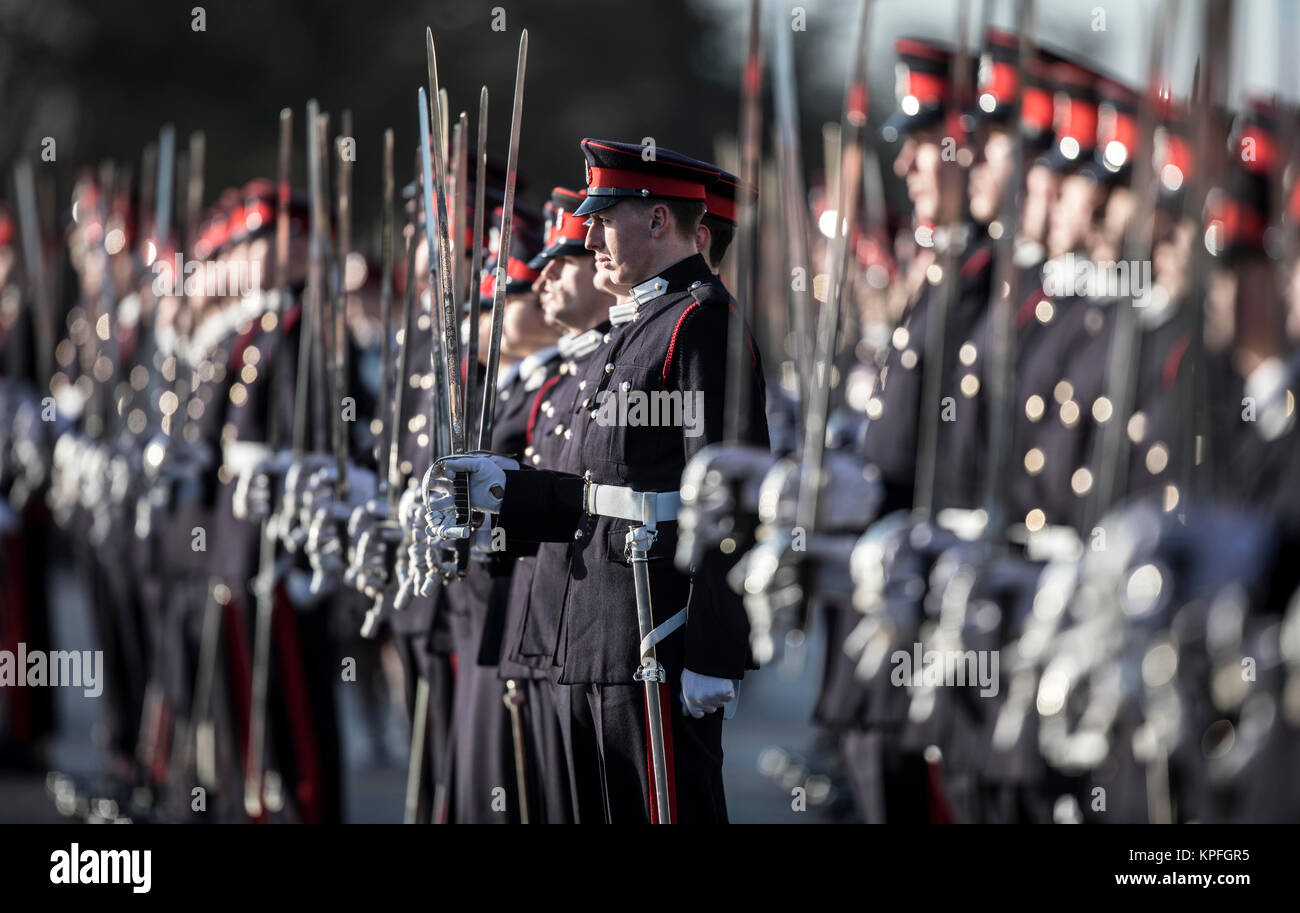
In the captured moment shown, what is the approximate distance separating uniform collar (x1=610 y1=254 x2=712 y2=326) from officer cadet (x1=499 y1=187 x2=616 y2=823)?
23cm

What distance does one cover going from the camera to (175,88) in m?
18.9

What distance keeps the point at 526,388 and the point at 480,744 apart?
93 centimetres

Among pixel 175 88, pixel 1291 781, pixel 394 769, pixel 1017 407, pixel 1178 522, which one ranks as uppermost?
pixel 175 88

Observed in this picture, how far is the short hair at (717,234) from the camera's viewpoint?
174 inches

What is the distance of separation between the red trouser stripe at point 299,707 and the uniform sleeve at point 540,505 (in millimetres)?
2426

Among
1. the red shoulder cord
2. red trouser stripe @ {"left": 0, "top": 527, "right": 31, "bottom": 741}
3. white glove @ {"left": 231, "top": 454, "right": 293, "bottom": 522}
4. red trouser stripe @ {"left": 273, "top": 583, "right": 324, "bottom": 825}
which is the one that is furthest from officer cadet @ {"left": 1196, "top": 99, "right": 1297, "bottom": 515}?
red trouser stripe @ {"left": 0, "top": 527, "right": 31, "bottom": 741}

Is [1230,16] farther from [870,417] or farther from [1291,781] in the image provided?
[870,417]

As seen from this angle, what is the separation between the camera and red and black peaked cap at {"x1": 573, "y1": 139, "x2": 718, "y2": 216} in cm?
423

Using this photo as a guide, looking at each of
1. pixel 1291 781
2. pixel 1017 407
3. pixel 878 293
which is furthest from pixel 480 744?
pixel 878 293

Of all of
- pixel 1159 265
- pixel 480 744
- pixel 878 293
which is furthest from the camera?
pixel 878 293

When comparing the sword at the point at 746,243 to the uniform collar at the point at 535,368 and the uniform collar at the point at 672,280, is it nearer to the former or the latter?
the uniform collar at the point at 672,280

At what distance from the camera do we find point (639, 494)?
161 inches

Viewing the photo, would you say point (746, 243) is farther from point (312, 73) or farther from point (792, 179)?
point (312, 73)

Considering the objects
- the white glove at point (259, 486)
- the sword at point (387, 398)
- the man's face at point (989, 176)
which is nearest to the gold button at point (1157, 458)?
the man's face at point (989, 176)
